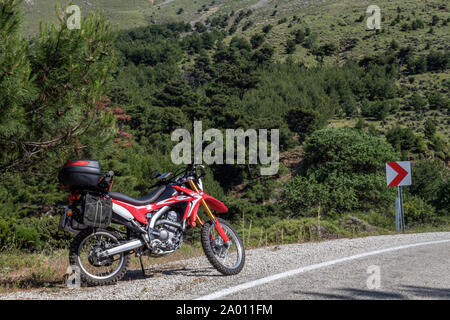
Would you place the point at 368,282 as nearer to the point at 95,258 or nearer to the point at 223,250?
the point at 223,250

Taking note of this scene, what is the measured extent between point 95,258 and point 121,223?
1.62 feet

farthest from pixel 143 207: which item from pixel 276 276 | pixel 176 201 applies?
pixel 276 276

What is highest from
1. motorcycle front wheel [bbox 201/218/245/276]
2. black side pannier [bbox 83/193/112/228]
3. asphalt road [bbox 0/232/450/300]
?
black side pannier [bbox 83/193/112/228]

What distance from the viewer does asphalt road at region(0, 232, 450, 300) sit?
4.13m

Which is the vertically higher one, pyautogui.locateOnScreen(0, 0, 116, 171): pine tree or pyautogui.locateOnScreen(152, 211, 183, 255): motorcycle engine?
pyautogui.locateOnScreen(0, 0, 116, 171): pine tree

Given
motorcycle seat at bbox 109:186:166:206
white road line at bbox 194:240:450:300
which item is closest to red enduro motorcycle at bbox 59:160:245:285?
motorcycle seat at bbox 109:186:166:206

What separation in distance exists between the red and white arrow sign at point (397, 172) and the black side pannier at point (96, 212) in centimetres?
954

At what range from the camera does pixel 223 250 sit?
5500 millimetres

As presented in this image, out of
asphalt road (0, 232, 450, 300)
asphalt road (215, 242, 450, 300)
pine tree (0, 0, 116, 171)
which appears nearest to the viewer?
asphalt road (215, 242, 450, 300)

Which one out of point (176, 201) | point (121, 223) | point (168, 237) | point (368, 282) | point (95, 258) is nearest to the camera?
point (368, 282)

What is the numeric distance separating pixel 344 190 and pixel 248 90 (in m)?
53.1

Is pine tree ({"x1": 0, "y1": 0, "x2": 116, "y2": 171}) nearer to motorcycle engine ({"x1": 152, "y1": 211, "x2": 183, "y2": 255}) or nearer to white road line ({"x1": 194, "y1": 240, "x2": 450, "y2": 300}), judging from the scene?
motorcycle engine ({"x1": 152, "y1": 211, "x2": 183, "y2": 255})

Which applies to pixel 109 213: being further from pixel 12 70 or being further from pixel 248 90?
pixel 248 90
